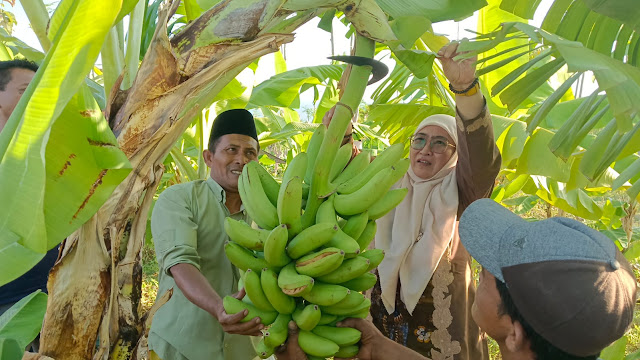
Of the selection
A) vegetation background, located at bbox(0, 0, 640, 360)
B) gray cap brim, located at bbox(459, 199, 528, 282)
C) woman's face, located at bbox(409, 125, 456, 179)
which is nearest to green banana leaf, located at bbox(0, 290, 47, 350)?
vegetation background, located at bbox(0, 0, 640, 360)

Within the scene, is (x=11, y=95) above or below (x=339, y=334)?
above

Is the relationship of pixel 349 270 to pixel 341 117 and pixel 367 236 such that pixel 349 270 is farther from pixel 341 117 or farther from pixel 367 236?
pixel 341 117

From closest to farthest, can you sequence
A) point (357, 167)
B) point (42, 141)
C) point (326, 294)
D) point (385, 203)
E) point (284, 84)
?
point (42, 141) → point (326, 294) → point (385, 203) → point (357, 167) → point (284, 84)

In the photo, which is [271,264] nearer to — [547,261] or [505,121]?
[547,261]

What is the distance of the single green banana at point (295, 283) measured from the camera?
42.1 inches

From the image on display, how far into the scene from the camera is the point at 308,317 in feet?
3.68

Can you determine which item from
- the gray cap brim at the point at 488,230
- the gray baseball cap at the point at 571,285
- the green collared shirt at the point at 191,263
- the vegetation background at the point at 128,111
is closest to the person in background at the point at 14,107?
the green collared shirt at the point at 191,263

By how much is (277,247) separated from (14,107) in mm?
1150

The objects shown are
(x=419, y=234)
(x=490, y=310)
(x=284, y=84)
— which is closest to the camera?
(x=490, y=310)

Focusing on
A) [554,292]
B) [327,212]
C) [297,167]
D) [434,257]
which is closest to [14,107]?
[297,167]

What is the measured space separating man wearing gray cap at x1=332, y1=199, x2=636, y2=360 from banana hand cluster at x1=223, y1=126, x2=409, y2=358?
0.95 ft

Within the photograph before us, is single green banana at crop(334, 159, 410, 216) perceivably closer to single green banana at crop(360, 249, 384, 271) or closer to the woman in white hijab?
single green banana at crop(360, 249, 384, 271)

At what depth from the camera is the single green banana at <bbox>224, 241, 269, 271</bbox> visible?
121 centimetres

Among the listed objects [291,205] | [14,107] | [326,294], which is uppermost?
[14,107]
